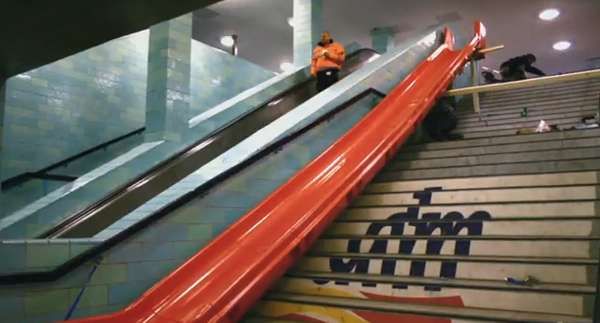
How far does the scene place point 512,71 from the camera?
8789 millimetres

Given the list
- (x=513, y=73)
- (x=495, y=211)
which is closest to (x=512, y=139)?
(x=495, y=211)

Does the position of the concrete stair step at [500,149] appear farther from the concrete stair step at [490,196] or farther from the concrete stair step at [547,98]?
the concrete stair step at [547,98]

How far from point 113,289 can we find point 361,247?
5.35 feet

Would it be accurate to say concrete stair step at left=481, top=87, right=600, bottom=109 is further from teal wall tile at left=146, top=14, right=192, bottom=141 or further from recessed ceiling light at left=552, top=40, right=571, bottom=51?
recessed ceiling light at left=552, top=40, right=571, bottom=51

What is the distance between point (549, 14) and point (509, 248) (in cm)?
997

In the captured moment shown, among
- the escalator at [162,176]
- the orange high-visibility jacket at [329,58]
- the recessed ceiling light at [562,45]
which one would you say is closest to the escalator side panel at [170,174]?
the escalator at [162,176]

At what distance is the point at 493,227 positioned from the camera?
3.26m

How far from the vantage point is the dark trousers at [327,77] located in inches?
288

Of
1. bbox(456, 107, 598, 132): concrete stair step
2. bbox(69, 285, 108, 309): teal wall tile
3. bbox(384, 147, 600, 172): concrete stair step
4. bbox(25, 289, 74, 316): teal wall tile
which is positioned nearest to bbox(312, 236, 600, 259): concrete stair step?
bbox(384, 147, 600, 172): concrete stair step

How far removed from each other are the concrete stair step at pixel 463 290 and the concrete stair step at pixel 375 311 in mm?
72

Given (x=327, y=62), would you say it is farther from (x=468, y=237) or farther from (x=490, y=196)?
(x=468, y=237)

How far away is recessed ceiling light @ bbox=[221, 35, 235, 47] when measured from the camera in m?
12.7

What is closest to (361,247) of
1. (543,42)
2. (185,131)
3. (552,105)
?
(185,131)

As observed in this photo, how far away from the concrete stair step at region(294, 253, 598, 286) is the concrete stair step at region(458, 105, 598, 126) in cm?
382
